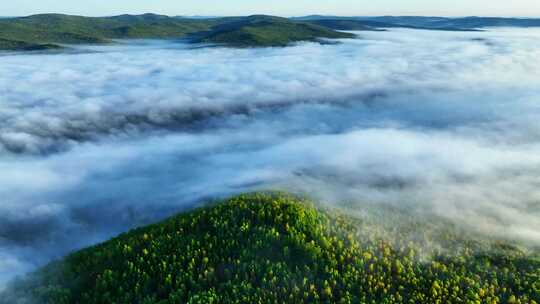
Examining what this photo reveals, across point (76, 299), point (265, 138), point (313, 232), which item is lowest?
point (265, 138)

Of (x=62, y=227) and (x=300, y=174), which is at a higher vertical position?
(x=300, y=174)

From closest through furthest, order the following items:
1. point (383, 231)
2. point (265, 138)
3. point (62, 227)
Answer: point (383, 231)
point (62, 227)
point (265, 138)

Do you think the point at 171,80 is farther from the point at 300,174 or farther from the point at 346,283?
the point at 346,283

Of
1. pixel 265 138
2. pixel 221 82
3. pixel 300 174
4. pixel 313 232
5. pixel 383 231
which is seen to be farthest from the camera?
pixel 221 82

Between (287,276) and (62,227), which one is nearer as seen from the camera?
(287,276)

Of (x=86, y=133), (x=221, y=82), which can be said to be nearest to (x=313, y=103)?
(x=221, y=82)

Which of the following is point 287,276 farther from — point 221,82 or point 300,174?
point 221,82

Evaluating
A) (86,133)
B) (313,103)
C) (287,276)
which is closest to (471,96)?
(313,103)
